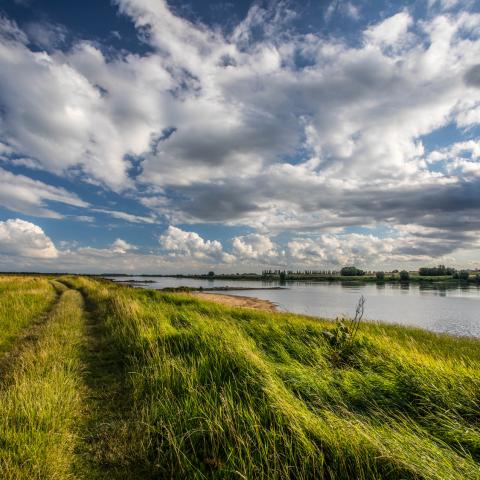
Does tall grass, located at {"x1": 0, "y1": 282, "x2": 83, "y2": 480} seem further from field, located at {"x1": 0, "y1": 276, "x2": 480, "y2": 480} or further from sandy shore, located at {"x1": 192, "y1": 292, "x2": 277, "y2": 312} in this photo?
sandy shore, located at {"x1": 192, "y1": 292, "x2": 277, "y2": 312}

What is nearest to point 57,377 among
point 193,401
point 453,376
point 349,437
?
point 193,401

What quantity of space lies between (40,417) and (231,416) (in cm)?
275

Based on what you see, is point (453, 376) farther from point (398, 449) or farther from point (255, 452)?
point (255, 452)

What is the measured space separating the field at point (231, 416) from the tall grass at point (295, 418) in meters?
0.02

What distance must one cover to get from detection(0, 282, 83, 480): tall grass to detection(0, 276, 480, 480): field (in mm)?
20

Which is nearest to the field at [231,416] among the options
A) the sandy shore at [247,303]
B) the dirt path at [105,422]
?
the dirt path at [105,422]

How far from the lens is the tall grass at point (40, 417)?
3605 mm

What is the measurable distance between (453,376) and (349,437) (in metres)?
3.70

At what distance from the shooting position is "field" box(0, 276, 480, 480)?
11.4ft

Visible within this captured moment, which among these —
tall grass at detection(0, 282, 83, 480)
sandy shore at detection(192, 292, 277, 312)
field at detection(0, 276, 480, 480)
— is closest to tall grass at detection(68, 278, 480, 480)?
field at detection(0, 276, 480, 480)

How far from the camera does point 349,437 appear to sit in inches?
141

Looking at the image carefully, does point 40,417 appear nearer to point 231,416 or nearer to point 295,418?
point 231,416

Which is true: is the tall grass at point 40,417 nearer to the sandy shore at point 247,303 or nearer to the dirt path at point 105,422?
the dirt path at point 105,422

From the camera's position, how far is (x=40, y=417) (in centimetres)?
441
